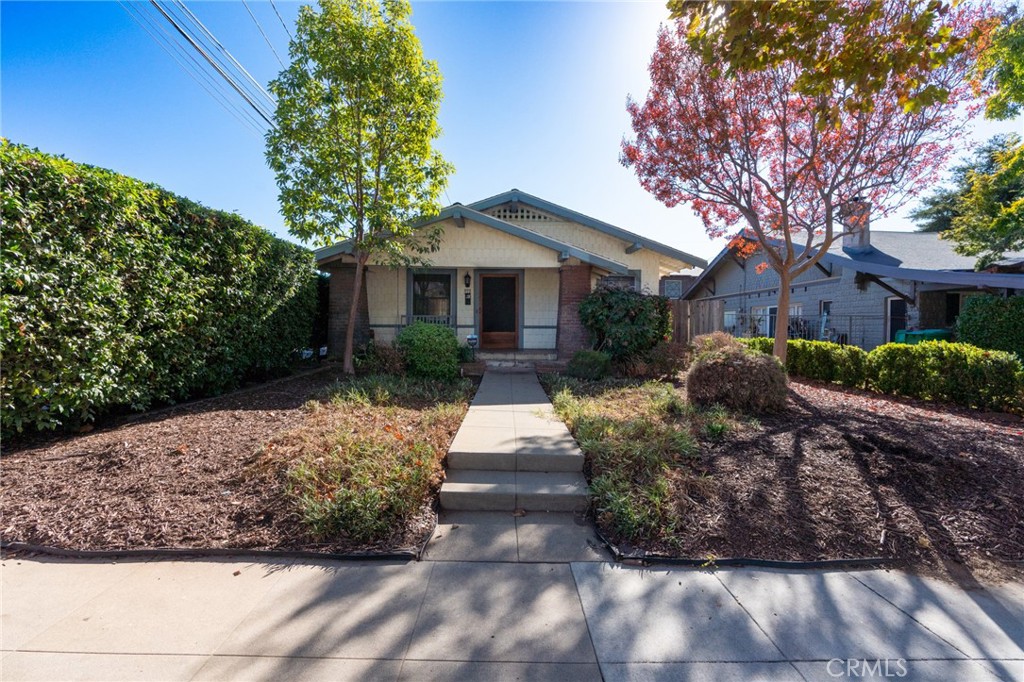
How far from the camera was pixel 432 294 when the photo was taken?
38.4ft

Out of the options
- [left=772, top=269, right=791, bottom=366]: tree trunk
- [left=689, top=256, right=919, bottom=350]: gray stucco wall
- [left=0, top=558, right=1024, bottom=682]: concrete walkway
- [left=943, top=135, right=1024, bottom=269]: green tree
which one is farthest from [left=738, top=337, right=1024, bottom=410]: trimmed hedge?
[left=0, top=558, right=1024, bottom=682]: concrete walkway

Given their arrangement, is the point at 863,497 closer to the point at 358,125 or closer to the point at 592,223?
the point at 358,125

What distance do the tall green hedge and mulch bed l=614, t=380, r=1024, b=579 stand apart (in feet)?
19.8

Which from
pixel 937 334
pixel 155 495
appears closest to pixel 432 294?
pixel 155 495

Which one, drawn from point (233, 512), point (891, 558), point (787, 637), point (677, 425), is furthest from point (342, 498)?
point (891, 558)

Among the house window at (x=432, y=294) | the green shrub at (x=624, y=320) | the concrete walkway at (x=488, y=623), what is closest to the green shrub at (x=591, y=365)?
the green shrub at (x=624, y=320)

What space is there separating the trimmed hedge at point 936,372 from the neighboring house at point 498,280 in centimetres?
464

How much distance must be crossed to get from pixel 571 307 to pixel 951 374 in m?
7.19

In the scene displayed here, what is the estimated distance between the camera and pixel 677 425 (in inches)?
206

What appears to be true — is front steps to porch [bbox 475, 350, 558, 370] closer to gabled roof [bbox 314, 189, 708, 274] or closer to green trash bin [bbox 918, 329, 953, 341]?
gabled roof [bbox 314, 189, 708, 274]

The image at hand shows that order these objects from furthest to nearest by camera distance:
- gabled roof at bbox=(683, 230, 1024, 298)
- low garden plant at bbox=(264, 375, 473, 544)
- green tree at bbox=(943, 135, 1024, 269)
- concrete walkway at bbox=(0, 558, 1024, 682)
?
1. green tree at bbox=(943, 135, 1024, 269)
2. gabled roof at bbox=(683, 230, 1024, 298)
3. low garden plant at bbox=(264, 375, 473, 544)
4. concrete walkway at bbox=(0, 558, 1024, 682)

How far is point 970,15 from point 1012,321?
6.66 m

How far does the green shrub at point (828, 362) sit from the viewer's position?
9.16 meters

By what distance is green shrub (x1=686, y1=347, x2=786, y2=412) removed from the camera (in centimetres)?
608
